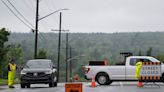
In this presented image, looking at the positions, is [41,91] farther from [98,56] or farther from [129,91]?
[98,56]

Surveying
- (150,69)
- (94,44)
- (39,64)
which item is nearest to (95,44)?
(94,44)

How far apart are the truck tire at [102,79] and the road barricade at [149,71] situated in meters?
3.54

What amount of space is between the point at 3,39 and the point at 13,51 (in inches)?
1979

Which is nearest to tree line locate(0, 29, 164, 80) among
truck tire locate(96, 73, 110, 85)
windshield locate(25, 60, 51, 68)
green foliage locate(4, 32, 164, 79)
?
green foliage locate(4, 32, 164, 79)


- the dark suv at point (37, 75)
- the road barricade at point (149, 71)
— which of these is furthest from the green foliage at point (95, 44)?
the dark suv at point (37, 75)

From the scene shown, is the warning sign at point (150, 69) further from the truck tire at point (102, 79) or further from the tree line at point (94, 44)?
the tree line at point (94, 44)

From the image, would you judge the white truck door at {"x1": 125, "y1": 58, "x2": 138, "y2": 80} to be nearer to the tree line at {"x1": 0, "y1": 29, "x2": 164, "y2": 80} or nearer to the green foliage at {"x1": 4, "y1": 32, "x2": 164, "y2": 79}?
the tree line at {"x1": 0, "y1": 29, "x2": 164, "y2": 80}

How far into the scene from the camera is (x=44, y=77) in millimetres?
29484

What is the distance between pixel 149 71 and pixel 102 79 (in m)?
4.08

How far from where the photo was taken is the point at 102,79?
3322cm

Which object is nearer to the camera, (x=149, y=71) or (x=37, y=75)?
(x=37, y=75)

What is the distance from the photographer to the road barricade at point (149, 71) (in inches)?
1182

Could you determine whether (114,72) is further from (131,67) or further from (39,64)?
(39,64)

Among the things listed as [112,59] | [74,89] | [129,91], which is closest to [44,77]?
[129,91]
